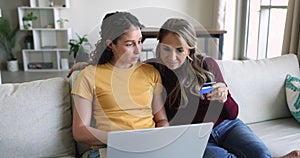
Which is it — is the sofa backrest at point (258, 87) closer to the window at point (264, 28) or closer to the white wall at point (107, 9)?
the window at point (264, 28)

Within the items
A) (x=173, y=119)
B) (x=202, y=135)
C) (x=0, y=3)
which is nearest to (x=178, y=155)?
(x=202, y=135)

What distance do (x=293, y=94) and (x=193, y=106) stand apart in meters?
0.79

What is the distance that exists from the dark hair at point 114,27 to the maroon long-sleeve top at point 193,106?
0.19m

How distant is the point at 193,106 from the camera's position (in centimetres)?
134

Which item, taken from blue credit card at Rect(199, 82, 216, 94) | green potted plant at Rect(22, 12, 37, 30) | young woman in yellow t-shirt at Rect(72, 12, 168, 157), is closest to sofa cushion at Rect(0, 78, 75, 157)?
young woman in yellow t-shirt at Rect(72, 12, 168, 157)

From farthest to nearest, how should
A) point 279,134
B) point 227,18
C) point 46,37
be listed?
1. point 46,37
2. point 227,18
3. point 279,134

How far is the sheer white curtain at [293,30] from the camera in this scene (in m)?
2.23

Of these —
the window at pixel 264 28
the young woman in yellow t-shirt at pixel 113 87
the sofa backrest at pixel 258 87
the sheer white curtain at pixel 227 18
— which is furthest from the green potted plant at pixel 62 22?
the young woman in yellow t-shirt at pixel 113 87

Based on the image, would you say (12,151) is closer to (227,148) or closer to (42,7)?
(227,148)

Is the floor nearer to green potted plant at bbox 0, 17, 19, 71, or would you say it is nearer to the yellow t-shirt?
green potted plant at bbox 0, 17, 19, 71

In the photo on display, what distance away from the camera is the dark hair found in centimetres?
113

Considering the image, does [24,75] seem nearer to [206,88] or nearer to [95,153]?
[95,153]

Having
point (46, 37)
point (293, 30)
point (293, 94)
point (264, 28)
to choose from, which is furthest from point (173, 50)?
point (46, 37)

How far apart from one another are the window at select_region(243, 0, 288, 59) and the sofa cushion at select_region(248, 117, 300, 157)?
1748 millimetres
